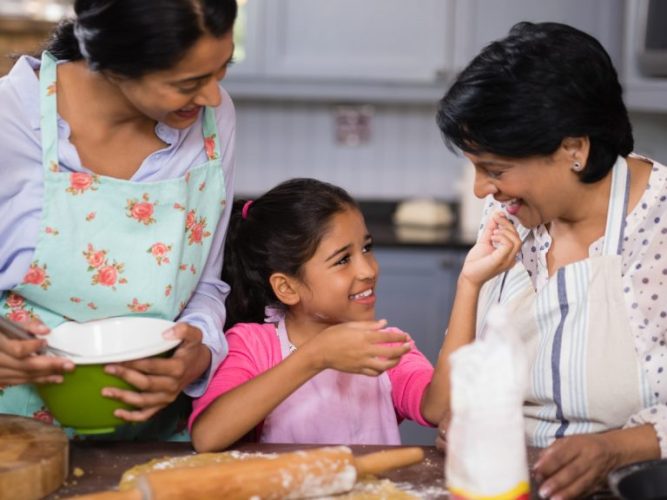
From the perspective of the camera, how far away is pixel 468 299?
1.74 m

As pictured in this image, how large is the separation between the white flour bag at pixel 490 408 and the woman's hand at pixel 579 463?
281 millimetres

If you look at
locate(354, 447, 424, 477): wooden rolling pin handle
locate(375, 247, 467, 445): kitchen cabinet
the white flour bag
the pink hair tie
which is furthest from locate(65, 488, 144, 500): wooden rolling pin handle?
locate(375, 247, 467, 445): kitchen cabinet

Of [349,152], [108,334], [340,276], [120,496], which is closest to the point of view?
[120,496]

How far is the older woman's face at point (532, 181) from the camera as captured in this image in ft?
5.43

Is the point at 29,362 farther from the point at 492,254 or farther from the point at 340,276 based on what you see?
the point at 492,254

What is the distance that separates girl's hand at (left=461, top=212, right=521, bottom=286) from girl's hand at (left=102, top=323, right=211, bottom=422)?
45cm

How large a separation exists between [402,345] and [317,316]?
1.26 feet

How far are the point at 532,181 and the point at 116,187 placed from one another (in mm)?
620

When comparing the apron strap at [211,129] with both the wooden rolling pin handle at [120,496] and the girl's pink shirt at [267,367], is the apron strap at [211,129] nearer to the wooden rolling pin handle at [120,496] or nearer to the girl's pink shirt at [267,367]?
the girl's pink shirt at [267,367]

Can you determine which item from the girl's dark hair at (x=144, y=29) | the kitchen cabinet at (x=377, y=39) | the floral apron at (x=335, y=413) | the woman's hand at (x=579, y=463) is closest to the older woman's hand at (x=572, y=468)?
the woman's hand at (x=579, y=463)

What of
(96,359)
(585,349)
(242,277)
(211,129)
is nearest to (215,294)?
(242,277)

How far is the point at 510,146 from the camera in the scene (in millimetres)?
1617

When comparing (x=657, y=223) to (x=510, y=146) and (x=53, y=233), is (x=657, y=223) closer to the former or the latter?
(x=510, y=146)

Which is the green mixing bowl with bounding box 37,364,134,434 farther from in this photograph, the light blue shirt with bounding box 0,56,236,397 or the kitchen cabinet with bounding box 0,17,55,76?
the kitchen cabinet with bounding box 0,17,55,76
